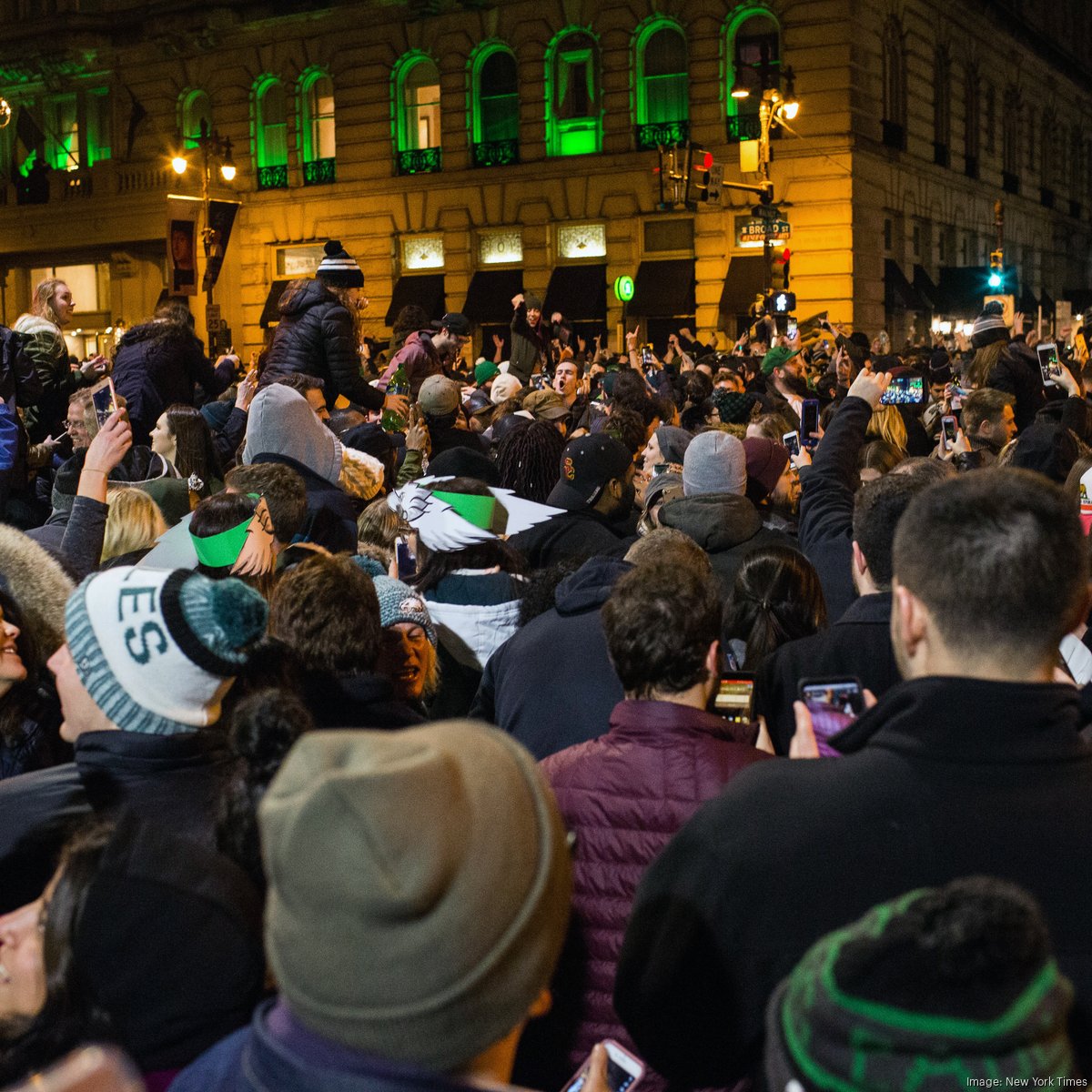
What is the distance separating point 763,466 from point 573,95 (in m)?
27.4

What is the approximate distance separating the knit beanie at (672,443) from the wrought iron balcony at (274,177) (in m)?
29.5

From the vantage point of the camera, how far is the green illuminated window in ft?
122

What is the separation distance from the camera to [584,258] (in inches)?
1292

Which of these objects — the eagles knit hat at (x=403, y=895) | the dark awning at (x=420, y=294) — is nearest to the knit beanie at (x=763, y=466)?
the eagles knit hat at (x=403, y=895)

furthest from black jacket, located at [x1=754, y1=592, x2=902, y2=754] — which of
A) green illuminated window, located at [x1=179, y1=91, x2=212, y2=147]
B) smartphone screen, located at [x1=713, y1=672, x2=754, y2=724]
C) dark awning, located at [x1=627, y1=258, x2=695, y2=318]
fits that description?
green illuminated window, located at [x1=179, y1=91, x2=212, y2=147]

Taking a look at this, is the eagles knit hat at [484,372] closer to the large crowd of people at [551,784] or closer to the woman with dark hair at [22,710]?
the large crowd of people at [551,784]

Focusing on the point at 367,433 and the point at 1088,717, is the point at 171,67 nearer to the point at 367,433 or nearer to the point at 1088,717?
the point at 367,433

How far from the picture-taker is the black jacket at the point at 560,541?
6.57 m

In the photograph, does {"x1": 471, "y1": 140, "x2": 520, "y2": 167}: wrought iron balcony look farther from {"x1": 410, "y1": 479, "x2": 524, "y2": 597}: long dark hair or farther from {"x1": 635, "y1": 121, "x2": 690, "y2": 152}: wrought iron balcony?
{"x1": 410, "y1": 479, "x2": 524, "y2": 597}: long dark hair

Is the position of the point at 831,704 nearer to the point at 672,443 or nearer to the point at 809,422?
the point at 672,443

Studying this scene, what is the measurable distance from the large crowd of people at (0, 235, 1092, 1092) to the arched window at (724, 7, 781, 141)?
2442 centimetres

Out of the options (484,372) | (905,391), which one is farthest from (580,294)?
(905,391)

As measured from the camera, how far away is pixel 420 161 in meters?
34.6

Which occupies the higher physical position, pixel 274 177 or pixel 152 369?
pixel 274 177
